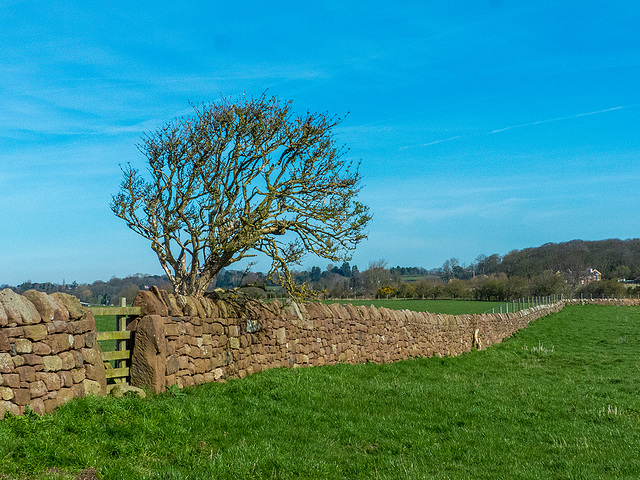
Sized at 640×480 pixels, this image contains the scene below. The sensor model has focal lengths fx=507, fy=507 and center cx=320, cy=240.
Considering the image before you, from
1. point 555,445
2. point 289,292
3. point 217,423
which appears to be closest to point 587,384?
point 555,445

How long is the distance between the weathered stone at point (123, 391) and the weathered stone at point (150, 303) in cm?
131

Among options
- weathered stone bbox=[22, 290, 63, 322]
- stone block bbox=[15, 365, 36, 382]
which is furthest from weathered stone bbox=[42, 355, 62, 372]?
weathered stone bbox=[22, 290, 63, 322]

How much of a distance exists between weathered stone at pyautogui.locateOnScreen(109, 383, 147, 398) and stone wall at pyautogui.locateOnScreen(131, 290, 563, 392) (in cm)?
48

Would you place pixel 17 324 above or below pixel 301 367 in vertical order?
above

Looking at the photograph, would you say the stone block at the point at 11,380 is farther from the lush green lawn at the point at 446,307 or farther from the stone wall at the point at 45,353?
the lush green lawn at the point at 446,307

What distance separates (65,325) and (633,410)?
10.2 meters

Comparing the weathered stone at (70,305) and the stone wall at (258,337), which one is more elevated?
the weathered stone at (70,305)

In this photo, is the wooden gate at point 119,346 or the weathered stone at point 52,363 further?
the wooden gate at point 119,346

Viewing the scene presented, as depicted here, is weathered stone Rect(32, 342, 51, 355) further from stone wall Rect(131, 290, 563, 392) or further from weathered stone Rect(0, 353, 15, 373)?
stone wall Rect(131, 290, 563, 392)

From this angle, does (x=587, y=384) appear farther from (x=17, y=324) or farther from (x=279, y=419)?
(x=17, y=324)

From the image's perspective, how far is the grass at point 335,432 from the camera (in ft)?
18.6

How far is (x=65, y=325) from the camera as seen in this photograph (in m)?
7.06

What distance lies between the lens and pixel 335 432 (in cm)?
746

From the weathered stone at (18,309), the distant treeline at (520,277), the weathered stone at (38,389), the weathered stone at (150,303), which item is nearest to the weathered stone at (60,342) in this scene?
the weathered stone at (18,309)
